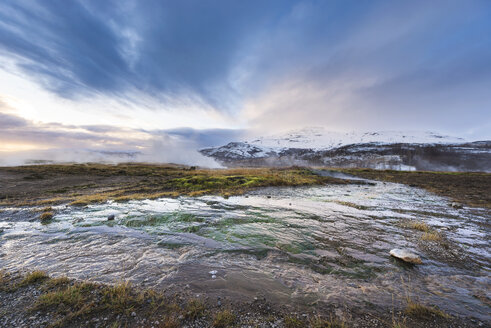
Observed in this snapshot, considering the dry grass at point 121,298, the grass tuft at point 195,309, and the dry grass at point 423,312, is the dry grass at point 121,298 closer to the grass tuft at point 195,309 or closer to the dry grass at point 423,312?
the grass tuft at point 195,309

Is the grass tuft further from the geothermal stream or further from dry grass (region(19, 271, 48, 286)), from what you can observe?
dry grass (region(19, 271, 48, 286))

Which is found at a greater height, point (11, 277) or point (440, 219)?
point (11, 277)

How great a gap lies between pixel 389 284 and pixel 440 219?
12.7 meters

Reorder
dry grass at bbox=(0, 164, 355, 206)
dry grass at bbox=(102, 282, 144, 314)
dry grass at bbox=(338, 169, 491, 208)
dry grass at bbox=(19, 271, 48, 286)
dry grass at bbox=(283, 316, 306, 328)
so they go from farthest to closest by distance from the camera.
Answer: dry grass at bbox=(338, 169, 491, 208)
dry grass at bbox=(0, 164, 355, 206)
dry grass at bbox=(19, 271, 48, 286)
dry grass at bbox=(102, 282, 144, 314)
dry grass at bbox=(283, 316, 306, 328)

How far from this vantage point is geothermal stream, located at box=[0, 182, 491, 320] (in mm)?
5953

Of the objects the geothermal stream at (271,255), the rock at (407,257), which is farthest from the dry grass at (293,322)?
the rock at (407,257)

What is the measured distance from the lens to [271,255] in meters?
8.52

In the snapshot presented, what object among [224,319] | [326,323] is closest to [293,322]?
[326,323]

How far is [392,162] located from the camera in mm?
178500

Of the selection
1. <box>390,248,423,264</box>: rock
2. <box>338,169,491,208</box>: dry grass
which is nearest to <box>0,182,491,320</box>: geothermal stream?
<box>390,248,423,264</box>: rock

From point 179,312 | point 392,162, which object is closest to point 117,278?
point 179,312

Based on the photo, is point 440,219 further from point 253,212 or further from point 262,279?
point 262,279

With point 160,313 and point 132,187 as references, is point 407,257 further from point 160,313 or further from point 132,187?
point 132,187

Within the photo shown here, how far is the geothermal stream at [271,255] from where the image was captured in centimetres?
595
